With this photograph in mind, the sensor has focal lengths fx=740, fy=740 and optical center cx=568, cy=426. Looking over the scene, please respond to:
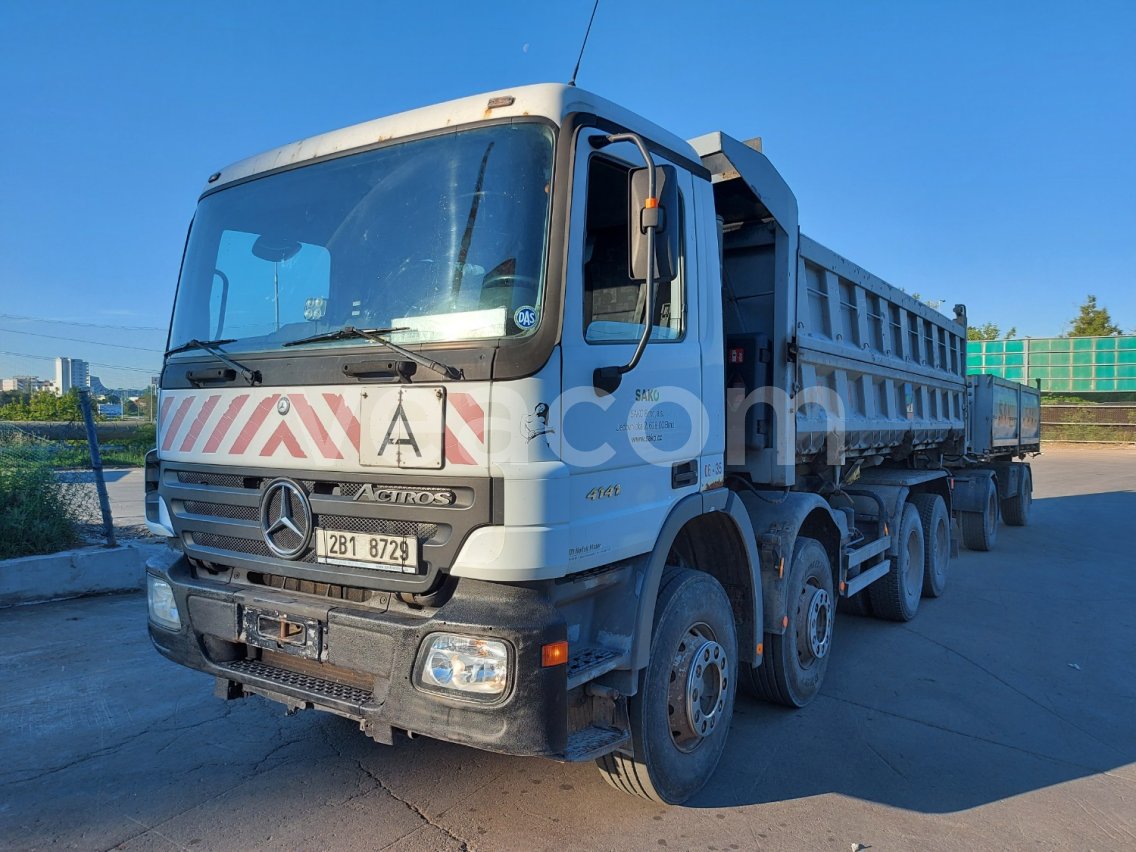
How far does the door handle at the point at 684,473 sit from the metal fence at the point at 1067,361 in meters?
37.6

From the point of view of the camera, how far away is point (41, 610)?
606 cm

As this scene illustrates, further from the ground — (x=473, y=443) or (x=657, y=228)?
(x=657, y=228)

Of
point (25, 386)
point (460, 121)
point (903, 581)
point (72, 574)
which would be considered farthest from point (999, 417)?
point (25, 386)

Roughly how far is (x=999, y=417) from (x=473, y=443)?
11.0 meters

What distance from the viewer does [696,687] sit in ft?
10.8

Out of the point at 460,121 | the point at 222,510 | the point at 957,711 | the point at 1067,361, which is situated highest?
the point at 1067,361

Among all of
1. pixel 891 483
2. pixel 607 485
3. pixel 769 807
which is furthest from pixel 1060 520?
pixel 607 485

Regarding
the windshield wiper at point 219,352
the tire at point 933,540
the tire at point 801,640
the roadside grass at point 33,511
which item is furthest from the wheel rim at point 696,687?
the roadside grass at point 33,511

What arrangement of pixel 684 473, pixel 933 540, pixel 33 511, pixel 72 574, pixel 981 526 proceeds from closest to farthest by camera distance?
pixel 684 473
pixel 72 574
pixel 33 511
pixel 933 540
pixel 981 526

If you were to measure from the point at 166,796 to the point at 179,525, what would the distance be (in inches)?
46.3

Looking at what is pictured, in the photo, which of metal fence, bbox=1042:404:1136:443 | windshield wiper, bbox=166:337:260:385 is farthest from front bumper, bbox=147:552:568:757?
metal fence, bbox=1042:404:1136:443

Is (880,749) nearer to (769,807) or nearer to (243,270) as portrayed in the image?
(769,807)

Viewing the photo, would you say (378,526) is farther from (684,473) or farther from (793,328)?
(793,328)

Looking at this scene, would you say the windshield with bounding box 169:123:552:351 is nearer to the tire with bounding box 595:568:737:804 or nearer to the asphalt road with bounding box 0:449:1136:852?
the tire with bounding box 595:568:737:804
